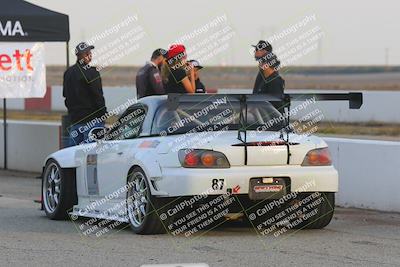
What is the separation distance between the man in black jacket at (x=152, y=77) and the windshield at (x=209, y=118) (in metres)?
2.23

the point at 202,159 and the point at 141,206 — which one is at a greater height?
the point at 202,159

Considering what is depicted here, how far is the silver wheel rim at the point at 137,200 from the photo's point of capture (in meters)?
8.66

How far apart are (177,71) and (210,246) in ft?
10.5

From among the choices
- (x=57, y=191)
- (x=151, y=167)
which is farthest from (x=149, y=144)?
(x=57, y=191)

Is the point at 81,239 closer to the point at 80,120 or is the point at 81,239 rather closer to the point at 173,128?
the point at 173,128

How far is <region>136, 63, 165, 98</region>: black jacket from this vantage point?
11273mm

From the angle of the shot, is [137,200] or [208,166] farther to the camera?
[137,200]

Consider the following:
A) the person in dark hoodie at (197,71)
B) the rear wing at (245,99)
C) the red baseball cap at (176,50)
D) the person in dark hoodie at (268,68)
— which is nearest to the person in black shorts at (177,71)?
the red baseball cap at (176,50)

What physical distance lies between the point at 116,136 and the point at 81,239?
1.37 m

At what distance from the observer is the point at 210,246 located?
8.02 metres

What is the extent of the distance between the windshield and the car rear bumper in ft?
1.98

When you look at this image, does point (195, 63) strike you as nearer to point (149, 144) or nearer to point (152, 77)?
point (152, 77)

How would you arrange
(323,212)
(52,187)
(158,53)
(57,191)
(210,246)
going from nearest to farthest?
(210,246) < (323,212) < (57,191) < (52,187) < (158,53)

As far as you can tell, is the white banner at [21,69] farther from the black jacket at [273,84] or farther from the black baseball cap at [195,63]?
the black jacket at [273,84]
